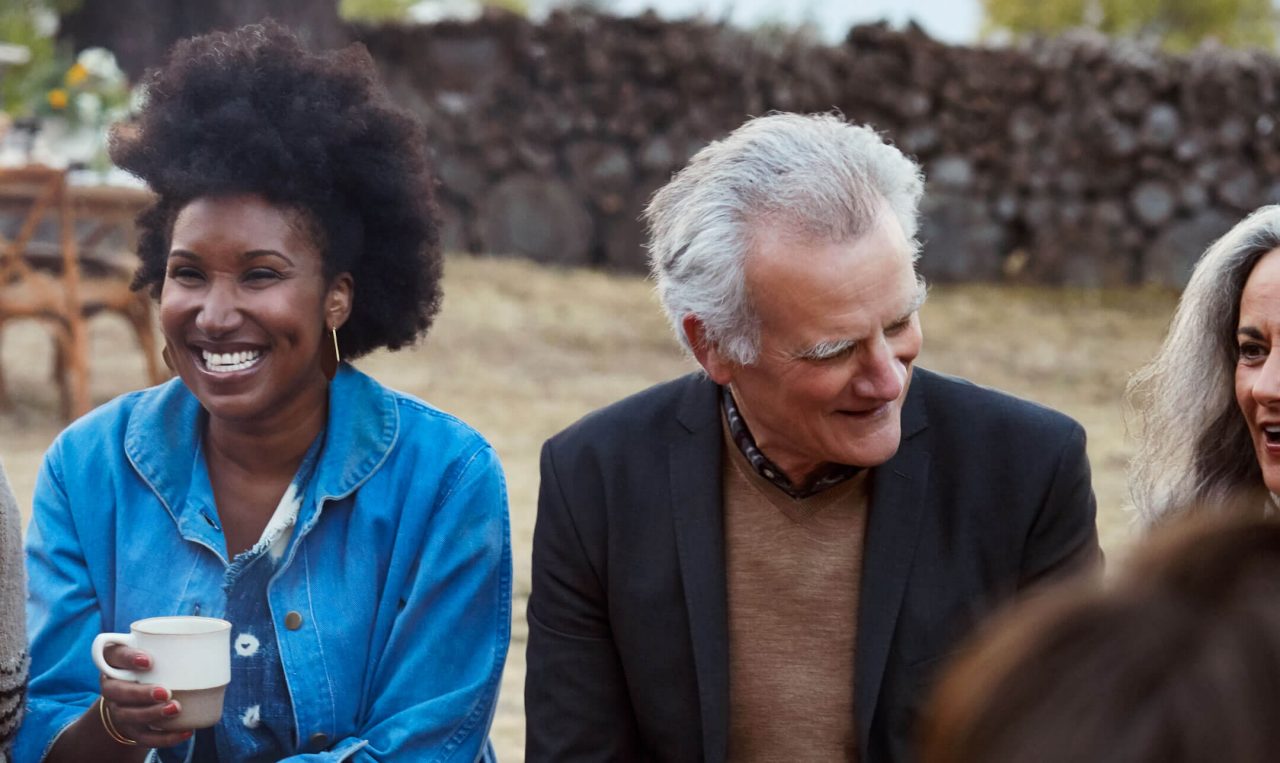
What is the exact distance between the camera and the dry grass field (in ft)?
26.2

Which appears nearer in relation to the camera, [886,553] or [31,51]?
[886,553]

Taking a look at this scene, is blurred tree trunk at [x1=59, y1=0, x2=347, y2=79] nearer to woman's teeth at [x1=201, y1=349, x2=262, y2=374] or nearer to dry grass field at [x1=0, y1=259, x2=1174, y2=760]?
dry grass field at [x1=0, y1=259, x2=1174, y2=760]

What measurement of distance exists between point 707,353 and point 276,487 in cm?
79

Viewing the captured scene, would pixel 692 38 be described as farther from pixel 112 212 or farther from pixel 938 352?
pixel 112 212

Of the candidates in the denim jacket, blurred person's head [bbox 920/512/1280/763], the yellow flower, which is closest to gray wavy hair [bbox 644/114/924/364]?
the denim jacket

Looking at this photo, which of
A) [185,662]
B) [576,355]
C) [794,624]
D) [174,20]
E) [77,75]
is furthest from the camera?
[174,20]

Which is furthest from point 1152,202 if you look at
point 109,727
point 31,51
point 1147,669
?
point 1147,669

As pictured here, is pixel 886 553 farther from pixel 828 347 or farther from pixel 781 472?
pixel 828 347

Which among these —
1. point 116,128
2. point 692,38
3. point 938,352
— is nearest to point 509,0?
point 692,38

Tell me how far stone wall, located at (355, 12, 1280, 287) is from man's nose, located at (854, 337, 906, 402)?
10356 millimetres

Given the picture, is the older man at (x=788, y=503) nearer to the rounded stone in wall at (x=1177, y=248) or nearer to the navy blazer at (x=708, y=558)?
the navy blazer at (x=708, y=558)

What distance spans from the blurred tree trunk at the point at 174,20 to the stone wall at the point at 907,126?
87 cm

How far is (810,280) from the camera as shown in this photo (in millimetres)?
2309

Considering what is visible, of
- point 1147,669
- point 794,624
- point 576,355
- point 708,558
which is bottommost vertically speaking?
point 576,355
